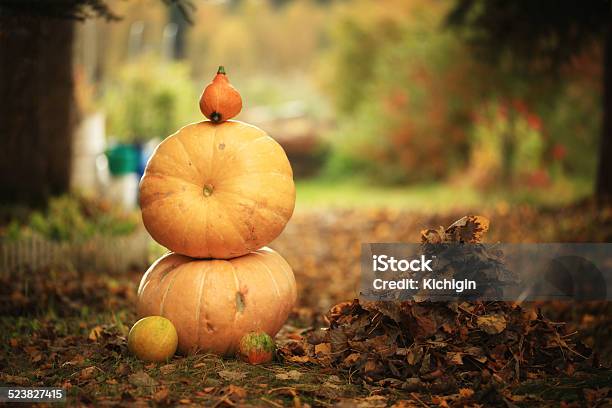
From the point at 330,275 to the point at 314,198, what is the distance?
289 inches

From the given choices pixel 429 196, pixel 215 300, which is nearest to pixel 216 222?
pixel 215 300

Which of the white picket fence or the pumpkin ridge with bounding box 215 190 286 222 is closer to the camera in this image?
the pumpkin ridge with bounding box 215 190 286 222

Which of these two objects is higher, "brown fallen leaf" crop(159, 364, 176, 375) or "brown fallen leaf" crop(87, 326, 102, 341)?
"brown fallen leaf" crop(87, 326, 102, 341)

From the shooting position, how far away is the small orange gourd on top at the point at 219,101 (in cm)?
455

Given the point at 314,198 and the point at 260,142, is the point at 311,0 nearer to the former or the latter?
the point at 314,198

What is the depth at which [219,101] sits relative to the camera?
455cm

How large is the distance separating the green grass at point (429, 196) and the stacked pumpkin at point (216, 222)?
25.1 ft

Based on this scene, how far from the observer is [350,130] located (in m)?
19.8

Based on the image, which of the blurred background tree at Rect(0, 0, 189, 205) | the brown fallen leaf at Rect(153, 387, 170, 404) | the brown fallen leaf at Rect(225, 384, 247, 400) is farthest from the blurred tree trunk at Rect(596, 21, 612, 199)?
the brown fallen leaf at Rect(153, 387, 170, 404)

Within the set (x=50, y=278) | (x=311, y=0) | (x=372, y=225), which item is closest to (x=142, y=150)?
(x=372, y=225)

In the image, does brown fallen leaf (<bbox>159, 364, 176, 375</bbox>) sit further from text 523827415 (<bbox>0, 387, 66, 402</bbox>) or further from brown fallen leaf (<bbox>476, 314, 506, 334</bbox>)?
brown fallen leaf (<bbox>476, 314, 506, 334</bbox>)

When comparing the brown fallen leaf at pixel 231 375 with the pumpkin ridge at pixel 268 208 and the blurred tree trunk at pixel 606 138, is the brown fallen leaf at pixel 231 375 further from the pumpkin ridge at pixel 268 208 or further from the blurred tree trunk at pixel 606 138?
the blurred tree trunk at pixel 606 138

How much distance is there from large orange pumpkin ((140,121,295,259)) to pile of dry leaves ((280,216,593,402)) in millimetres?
783

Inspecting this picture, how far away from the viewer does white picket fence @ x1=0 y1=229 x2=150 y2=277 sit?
257 inches
